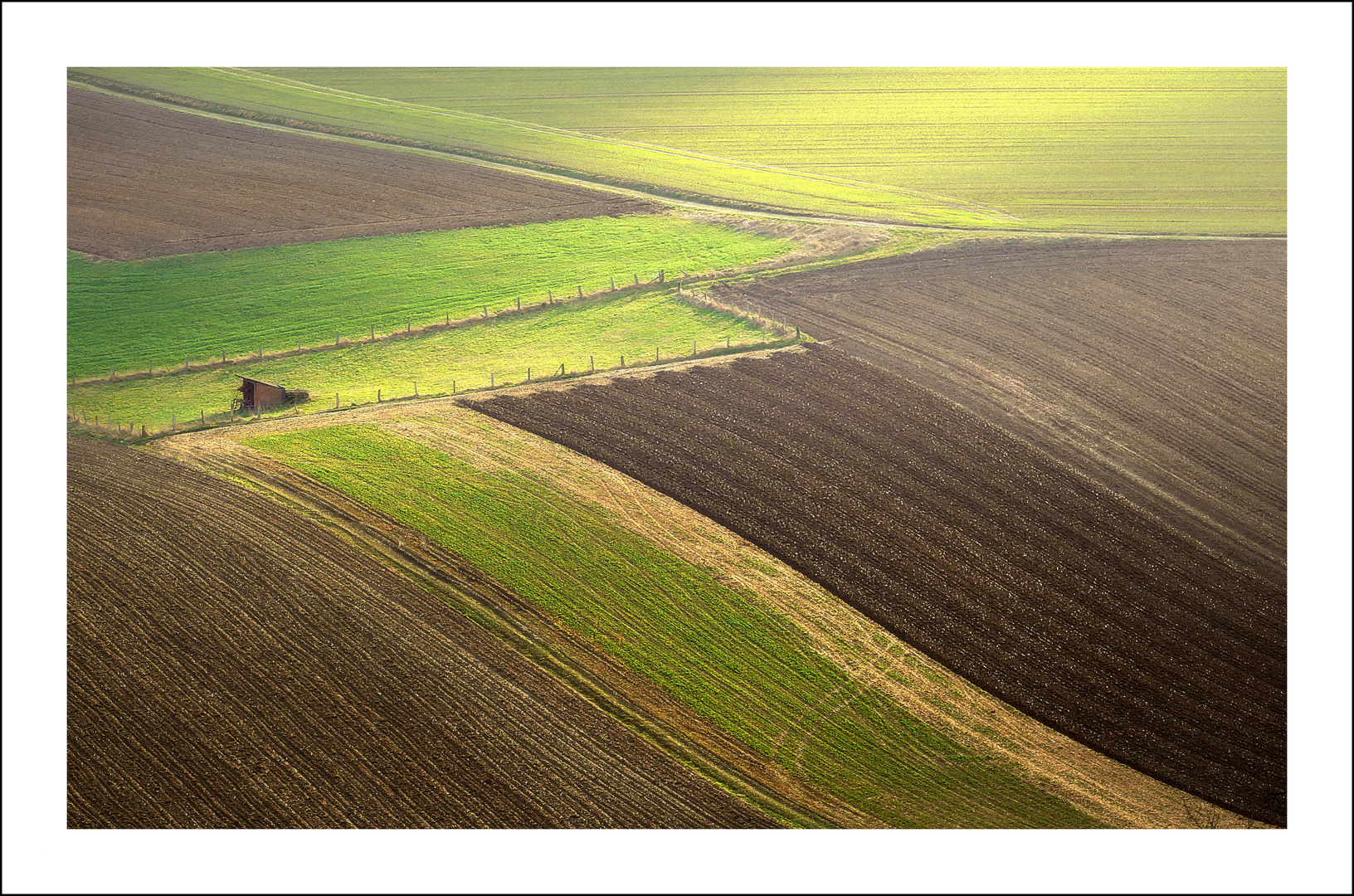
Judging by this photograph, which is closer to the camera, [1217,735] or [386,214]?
[1217,735]

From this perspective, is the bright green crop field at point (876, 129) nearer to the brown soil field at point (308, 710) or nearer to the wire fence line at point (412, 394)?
the wire fence line at point (412, 394)

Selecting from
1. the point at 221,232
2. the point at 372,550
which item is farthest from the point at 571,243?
the point at 372,550

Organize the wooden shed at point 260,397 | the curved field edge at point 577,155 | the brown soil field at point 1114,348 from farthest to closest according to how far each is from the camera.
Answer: the curved field edge at point 577,155 < the wooden shed at point 260,397 < the brown soil field at point 1114,348

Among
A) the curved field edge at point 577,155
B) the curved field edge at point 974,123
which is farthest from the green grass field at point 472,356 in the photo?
the curved field edge at point 974,123

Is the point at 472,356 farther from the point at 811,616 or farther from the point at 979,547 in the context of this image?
the point at 979,547

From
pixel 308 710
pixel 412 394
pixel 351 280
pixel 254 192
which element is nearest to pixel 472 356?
pixel 412 394

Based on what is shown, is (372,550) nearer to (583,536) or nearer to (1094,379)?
(583,536)
